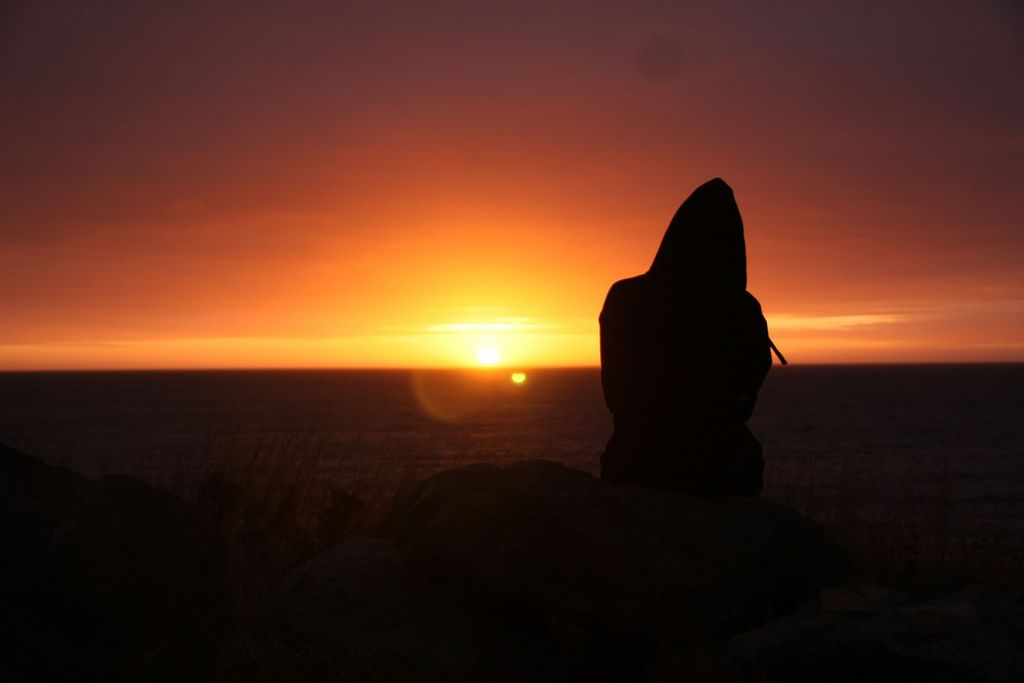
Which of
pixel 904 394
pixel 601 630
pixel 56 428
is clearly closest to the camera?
pixel 601 630

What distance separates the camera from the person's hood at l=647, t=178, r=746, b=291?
8.40m

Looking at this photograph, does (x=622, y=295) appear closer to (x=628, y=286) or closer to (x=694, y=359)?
(x=628, y=286)

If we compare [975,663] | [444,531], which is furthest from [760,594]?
[444,531]

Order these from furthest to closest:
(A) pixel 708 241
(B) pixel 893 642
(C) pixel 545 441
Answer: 1. (C) pixel 545 441
2. (A) pixel 708 241
3. (B) pixel 893 642

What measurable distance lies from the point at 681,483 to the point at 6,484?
5.90 m

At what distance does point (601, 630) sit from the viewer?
607 cm

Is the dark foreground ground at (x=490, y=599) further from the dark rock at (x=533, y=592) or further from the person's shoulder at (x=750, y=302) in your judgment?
the person's shoulder at (x=750, y=302)

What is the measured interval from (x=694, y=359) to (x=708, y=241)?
115cm

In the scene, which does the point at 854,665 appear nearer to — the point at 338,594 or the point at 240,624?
the point at 338,594

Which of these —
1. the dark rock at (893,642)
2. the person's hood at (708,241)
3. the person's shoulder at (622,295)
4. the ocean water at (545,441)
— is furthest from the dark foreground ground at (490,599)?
the ocean water at (545,441)

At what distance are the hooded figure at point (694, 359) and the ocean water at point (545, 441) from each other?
311cm

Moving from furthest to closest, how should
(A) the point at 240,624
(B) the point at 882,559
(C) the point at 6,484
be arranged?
(B) the point at 882,559, (C) the point at 6,484, (A) the point at 240,624

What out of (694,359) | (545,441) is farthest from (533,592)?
(545,441)

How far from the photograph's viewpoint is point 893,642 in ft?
17.5
